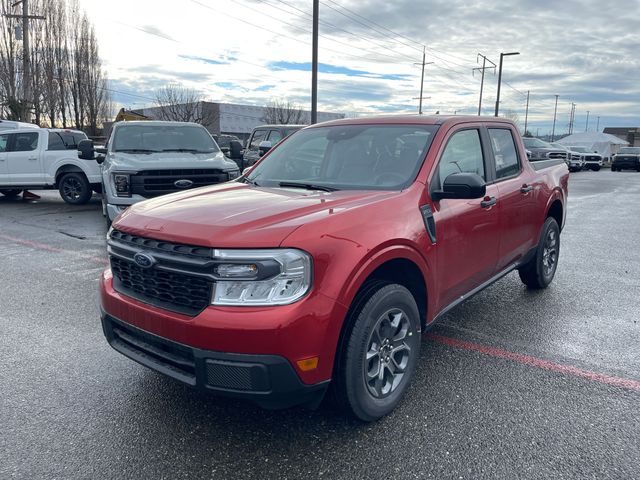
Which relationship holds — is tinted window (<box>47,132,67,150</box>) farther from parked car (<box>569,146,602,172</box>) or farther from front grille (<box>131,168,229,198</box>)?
parked car (<box>569,146,602,172</box>)

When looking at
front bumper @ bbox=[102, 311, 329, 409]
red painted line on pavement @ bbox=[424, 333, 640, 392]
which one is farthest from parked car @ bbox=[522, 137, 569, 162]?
front bumper @ bbox=[102, 311, 329, 409]

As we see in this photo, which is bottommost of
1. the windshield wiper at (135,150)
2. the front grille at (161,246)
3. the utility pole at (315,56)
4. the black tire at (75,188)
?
the black tire at (75,188)

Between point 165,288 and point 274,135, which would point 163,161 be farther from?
point 274,135

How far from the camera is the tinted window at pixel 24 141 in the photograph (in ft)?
43.1

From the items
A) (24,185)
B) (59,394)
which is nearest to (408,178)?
(59,394)

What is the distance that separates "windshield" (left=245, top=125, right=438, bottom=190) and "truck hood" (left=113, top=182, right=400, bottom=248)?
300 mm

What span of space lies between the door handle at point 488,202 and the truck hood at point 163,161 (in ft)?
18.1

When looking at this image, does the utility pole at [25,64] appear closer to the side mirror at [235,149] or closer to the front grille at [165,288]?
the side mirror at [235,149]

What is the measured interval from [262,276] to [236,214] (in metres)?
0.50

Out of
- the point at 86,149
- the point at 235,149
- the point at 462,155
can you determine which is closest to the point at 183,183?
the point at 235,149

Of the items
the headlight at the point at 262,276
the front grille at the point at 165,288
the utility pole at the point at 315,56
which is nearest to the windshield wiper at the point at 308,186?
the headlight at the point at 262,276

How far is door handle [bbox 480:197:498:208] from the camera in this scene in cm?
400

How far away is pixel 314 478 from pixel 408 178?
1938 millimetres

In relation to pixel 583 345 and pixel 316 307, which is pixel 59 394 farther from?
pixel 583 345
